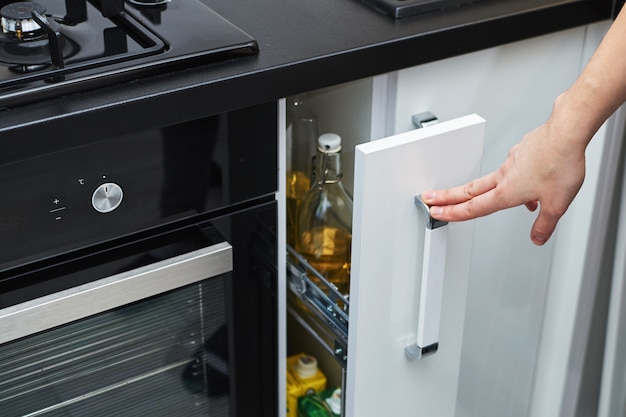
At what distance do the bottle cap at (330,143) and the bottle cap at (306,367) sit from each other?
43 cm

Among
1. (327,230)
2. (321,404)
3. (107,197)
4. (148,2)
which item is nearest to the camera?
(107,197)

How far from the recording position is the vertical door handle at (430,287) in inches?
39.5

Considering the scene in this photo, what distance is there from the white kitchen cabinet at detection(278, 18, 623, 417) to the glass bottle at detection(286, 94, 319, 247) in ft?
0.11

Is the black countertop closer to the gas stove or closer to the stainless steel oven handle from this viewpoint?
the gas stove

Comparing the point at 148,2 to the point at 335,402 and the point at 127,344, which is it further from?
the point at 335,402

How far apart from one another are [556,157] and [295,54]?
1.00ft

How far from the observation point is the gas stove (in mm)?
917

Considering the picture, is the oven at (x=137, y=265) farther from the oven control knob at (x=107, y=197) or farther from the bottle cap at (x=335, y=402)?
the bottle cap at (x=335, y=402)

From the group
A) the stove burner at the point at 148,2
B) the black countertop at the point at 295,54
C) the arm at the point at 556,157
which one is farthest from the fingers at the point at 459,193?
the stove burner at the point at 148,2

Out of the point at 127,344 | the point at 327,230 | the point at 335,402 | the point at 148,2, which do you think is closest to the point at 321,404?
the point at 335,402

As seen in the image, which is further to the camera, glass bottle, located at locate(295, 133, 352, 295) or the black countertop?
glass bottle, located at locate(295, 133, 352, 295)

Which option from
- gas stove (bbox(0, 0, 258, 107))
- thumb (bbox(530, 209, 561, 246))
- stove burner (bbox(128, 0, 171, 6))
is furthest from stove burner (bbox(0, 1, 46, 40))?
thumb (bbox(530, 209, 561, 246))

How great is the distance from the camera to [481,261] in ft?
4.32

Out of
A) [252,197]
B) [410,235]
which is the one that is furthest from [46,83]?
[410,235]
